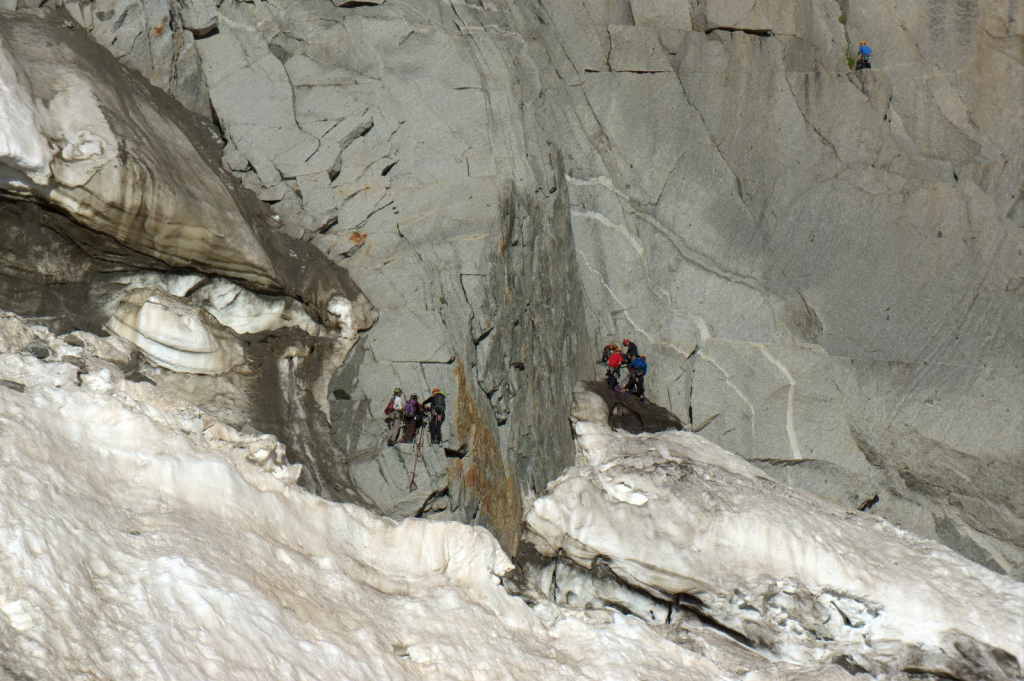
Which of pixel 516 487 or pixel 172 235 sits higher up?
pixel 172 235

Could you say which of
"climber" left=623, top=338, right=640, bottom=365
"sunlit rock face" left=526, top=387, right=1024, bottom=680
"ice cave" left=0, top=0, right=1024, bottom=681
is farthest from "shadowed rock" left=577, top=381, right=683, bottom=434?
"sunlit rock face" left=526, top=387, right=1024, bottom=680

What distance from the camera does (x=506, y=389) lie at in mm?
17188

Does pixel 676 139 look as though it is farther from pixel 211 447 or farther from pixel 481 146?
pixel 211 447

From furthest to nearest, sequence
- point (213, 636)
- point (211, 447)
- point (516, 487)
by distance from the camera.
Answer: point (516, 487), point (211, 447), point (213, 636)

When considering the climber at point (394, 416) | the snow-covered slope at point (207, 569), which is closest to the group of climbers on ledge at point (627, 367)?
the climber at point (394, 416)

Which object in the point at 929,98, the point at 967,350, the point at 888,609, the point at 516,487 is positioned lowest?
the point at 516,487

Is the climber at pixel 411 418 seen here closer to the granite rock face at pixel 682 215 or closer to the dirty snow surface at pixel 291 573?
the granite rock face at pixel 682 215

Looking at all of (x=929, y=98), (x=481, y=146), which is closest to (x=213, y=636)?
(x=481, y=146)

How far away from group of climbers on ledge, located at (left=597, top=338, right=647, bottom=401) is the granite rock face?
94 cm

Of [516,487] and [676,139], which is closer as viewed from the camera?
[516,487]

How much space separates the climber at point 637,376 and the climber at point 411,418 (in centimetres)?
645

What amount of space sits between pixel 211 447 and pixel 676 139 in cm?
1481

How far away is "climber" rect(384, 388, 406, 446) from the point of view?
15.1m

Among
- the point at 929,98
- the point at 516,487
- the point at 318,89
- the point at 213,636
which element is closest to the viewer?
the point at 213,636
